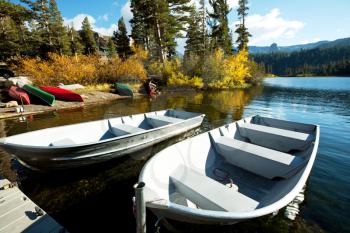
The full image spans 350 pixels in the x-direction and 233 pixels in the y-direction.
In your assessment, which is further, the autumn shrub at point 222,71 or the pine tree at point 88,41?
the pine tree at point 88,41

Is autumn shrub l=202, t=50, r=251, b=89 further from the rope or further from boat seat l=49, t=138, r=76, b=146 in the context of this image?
the rope

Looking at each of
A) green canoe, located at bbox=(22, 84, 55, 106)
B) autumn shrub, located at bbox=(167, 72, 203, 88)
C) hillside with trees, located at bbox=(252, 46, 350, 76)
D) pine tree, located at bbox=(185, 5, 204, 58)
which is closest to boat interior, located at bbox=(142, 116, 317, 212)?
green canoe, located at bbox=(22, 84, 55, 106)

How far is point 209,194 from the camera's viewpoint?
3.68 metres

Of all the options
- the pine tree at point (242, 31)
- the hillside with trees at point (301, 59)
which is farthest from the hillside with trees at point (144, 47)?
the hillside with trees at point (301, 59)

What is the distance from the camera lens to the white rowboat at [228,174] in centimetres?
291

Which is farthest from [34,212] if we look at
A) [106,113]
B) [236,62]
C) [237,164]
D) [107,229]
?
[236,62]

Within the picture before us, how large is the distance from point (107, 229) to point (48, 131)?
4.21m

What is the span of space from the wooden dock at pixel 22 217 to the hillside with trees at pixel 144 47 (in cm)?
2173

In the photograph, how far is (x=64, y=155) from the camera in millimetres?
5453

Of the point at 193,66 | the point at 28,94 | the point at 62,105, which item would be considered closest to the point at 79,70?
the point at 28,94

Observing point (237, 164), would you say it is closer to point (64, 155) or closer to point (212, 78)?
point (64, 155)

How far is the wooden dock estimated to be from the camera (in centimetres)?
330

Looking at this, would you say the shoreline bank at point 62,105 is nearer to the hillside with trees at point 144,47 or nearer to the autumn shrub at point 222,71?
the hillside with trees at point 144,47

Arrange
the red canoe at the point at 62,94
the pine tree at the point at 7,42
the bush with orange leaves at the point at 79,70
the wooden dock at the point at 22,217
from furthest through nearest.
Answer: the pine tree at the point at 7,42
the bush with orange leaves at the point at 79,70
the red canoe at the point at 62,94
the wooden dock at the point at 22,217
